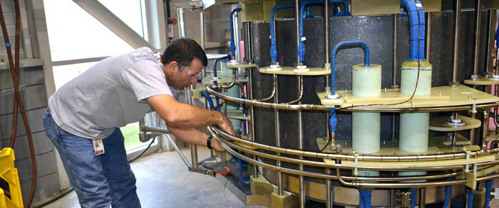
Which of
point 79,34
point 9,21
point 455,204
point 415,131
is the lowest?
point 455,204

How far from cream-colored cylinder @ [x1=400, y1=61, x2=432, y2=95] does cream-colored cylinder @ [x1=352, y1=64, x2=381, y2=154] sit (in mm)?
150

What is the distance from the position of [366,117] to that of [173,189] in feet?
9.75

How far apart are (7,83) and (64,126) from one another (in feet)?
6.38

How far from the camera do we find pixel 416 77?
7.31ft

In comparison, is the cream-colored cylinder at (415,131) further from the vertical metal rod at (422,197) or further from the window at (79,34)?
the window at (79,34)

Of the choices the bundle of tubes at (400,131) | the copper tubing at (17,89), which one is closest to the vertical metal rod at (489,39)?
the bundle of tubes at (400,131)

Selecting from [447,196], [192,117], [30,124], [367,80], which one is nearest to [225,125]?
[192,117]

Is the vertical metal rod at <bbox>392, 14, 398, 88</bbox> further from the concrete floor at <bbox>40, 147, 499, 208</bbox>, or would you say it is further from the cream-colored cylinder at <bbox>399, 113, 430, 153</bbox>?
the concrete floor at <bbox>40, 147, 499, 208</bbox>

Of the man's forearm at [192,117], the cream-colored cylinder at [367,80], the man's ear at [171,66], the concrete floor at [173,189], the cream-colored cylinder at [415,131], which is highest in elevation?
the man's ear at [171,66]

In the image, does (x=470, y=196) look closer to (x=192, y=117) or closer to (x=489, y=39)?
(x=489, y=39)

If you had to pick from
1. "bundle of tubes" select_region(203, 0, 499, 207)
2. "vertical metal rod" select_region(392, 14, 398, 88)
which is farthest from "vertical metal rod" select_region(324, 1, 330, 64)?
"vertical metal rod" select_region(392, 14, 398, 88)

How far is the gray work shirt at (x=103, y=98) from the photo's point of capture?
2457 millimetres

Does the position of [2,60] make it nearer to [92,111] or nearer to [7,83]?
[7,83]

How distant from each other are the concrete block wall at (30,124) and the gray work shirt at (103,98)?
1.77 m
